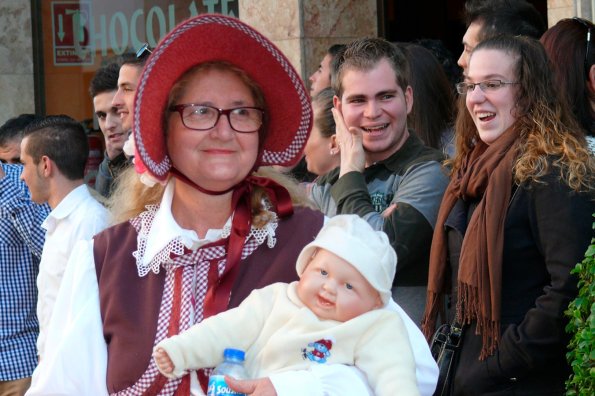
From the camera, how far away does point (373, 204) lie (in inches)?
197

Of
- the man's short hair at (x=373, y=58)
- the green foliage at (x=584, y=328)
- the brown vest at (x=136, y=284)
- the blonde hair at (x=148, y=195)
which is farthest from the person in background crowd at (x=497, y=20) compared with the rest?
the brown vest at (x=136, y=284)

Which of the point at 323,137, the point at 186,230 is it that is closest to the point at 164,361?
the point at 186,230

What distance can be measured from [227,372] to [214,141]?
709mm

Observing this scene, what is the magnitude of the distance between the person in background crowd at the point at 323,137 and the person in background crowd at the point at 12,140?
3.10 meters

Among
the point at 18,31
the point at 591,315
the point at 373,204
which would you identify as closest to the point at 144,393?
the point at 591,315

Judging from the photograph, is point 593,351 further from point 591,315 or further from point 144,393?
point 144,393

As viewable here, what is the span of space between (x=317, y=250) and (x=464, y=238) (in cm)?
146

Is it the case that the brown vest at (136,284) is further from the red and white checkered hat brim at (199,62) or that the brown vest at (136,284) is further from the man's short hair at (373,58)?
the man's short hair at (373,58)

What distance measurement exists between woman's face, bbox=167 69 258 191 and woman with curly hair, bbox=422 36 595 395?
4.35 feet

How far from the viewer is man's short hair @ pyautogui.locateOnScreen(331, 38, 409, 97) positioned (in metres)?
5.21

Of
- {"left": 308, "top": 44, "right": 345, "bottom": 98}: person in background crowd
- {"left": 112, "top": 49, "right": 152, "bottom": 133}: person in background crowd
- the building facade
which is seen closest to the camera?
{"left": 112, "top": 49, "right": 152, "bottom": 133}: person in background crowd

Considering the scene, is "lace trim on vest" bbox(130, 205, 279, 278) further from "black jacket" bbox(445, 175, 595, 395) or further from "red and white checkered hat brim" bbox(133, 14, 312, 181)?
"black jacket" bbox(445, 175, 595, 395)

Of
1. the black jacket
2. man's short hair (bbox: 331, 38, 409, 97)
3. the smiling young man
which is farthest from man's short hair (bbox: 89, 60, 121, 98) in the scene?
the black jacket

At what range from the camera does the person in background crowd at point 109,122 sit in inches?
273
